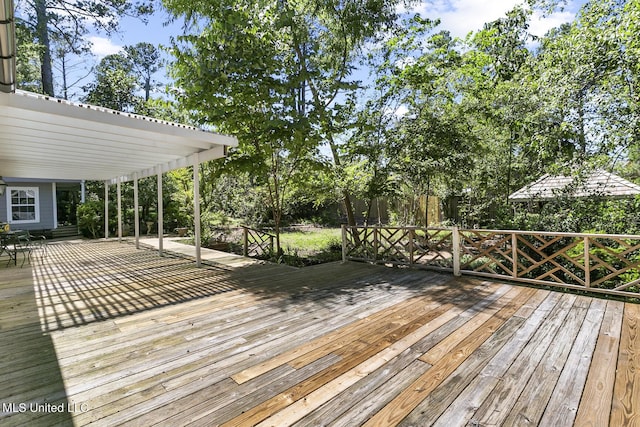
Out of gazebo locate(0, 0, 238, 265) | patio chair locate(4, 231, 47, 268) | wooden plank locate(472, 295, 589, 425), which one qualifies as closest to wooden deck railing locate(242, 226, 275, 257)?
gazebo locate(0, 0, 238, 265)

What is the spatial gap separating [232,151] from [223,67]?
1.84 metres

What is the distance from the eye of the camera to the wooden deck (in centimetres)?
191

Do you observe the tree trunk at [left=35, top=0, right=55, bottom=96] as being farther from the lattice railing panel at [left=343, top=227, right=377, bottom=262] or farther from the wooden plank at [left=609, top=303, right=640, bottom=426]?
the wooden plank at [left=609, top=303, right=640, bottom=426]

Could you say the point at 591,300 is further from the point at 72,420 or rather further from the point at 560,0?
the point at 560,0

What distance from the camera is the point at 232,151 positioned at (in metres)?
7.34

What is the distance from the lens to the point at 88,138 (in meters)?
5.14

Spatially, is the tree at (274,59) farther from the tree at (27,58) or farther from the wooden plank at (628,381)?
the tree at (27,58)

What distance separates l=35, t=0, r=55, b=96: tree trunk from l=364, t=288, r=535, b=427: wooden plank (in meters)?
19.1

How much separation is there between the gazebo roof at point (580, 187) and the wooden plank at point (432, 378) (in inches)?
138

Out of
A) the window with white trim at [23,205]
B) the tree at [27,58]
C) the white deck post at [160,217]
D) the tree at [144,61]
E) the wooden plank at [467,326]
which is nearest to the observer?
the wooden plank at [467,326]

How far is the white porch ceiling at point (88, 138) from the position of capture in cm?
378

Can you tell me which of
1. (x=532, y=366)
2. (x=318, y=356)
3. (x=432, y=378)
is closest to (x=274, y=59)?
(x=318, y=356)

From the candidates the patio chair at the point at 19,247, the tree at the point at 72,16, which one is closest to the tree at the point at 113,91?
the tree at the point at 72,16

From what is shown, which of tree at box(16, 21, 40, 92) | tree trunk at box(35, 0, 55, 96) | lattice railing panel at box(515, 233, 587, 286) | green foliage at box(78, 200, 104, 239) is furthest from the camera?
tree trunk at box(35, 0, 55, 96)
